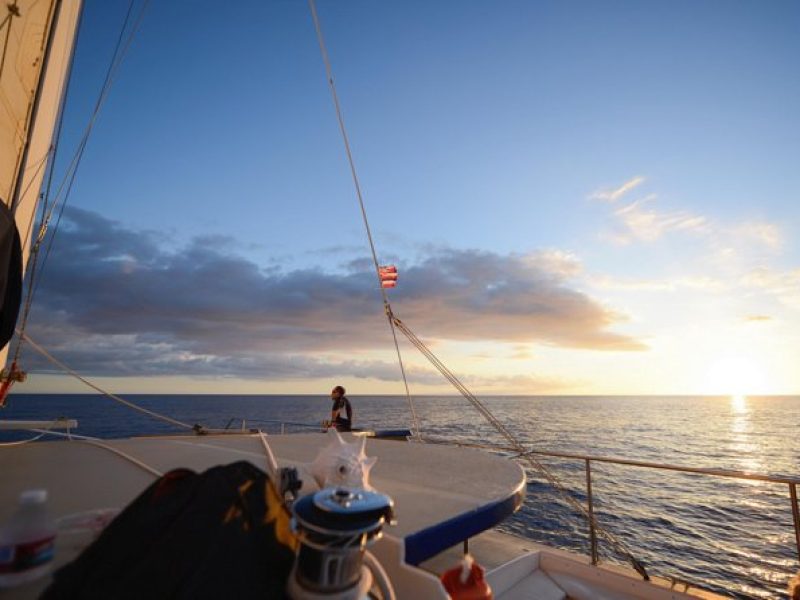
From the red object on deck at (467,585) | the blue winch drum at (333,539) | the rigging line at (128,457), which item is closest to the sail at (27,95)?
the rigging line at (128,457)

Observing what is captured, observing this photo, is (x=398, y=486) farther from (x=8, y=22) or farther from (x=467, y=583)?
(x=8, y=22)

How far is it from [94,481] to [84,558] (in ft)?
5.41

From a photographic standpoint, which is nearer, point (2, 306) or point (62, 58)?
point (2, 306)

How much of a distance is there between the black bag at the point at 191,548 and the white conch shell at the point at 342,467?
401 mm

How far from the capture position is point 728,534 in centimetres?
1759

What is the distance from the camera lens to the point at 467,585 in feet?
6.03

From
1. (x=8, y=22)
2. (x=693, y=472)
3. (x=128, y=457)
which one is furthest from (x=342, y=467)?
(x=8, y=22)

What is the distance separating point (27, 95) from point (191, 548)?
5668 millimetres

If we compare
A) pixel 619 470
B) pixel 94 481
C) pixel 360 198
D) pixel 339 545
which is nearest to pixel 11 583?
pixel 339 545

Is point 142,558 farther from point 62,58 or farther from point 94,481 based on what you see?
point 62,58

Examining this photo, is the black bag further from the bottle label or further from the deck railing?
the deck railing

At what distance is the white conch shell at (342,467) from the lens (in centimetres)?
166

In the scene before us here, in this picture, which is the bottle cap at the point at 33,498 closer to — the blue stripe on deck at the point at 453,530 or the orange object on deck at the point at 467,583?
the blue stripe on deck at the point at 453,530

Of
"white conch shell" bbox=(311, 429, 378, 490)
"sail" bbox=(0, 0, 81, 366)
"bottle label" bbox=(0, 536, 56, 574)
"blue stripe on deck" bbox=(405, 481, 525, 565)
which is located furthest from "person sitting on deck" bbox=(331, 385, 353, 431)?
"bottle label" bbox=(0, 536, 56, 574)
